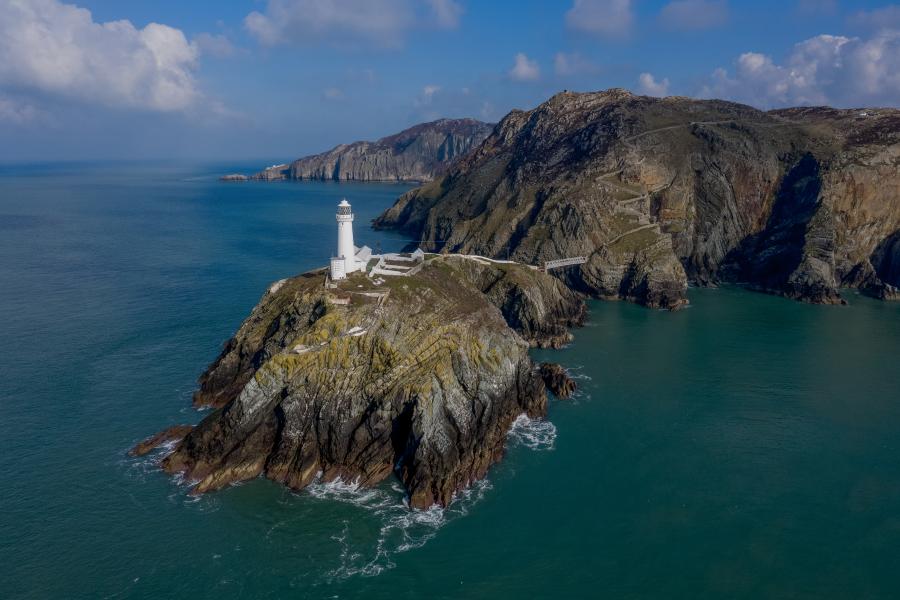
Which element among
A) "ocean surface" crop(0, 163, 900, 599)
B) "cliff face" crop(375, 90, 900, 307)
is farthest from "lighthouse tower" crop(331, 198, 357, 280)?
"cliff face" crop(375, 90, 900, 307)

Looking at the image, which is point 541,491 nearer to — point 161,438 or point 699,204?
point 161,438

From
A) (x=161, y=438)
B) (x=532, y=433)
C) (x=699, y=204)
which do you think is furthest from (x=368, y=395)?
(x=699, y=204)

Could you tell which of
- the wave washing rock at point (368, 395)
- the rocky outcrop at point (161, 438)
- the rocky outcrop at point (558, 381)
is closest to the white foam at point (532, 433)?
the wave washing rock at point (368, 395)

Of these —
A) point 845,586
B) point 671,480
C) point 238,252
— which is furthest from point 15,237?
point 845,586

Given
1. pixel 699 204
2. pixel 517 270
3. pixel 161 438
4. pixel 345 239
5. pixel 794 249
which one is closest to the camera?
pixel 161 438

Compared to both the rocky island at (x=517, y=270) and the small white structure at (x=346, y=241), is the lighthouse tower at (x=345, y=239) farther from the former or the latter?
the rocky island at (x=517, y=270)

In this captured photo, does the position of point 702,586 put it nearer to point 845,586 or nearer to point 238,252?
point 845,586

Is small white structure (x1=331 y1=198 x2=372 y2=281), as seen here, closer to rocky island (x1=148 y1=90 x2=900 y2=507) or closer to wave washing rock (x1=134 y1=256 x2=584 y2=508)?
rocky island (x1=148 y1=90 x2=900 y2=507)
